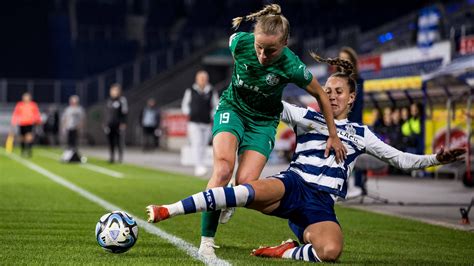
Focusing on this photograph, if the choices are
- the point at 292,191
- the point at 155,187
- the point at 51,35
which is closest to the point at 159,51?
the point at 51,35

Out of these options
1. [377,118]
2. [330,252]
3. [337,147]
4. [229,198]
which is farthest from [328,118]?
[377,118]

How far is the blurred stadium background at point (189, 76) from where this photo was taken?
10586 mm

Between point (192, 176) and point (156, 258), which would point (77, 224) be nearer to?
point (156, 258)

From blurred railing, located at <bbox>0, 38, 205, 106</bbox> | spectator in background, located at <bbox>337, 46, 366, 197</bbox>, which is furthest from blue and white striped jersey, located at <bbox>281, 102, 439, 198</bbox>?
blurred railing, located at <bbox>0, 38, 205, 106</bbox>

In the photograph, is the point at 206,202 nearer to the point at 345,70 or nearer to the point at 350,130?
the point at 350,130

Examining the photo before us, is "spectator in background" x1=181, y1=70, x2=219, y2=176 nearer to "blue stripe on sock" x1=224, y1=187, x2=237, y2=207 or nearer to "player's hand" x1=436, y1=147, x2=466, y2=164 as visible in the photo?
"player's hand" x1=436, y1=147, x2=466, y2=164

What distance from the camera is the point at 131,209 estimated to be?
1171cm

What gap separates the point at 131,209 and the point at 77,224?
204cm

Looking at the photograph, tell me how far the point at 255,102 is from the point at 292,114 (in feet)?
1.03

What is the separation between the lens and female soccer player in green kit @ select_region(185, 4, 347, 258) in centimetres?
697

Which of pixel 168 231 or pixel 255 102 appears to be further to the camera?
pixel 168 231

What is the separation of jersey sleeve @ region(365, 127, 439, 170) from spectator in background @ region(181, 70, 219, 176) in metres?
13.3

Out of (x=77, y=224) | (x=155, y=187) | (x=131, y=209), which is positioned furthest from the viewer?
(x=155, y=187)

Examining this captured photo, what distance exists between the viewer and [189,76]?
157 ft
